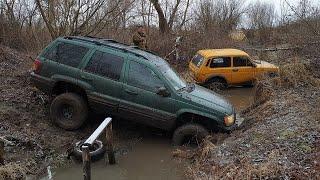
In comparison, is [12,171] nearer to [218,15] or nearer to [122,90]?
[122,90]

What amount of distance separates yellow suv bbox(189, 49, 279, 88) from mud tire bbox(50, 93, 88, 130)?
→ 24.1ft

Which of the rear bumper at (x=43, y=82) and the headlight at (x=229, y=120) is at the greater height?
the rear bumper at (x=43, y=82)

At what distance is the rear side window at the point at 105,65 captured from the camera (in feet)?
31.0

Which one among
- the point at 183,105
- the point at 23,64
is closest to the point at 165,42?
the point at 23,64

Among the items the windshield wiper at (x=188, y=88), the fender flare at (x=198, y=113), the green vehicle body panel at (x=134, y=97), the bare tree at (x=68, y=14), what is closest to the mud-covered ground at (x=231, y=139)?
the fender flare at (x=198, y=113)

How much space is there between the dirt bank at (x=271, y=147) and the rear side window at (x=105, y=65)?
2.36 m

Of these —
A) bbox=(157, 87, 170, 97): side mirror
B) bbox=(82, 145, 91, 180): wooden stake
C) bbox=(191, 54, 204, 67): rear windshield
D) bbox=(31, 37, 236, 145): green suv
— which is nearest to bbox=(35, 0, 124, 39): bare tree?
bbox=(191, 54, 204, 67): rear windshield

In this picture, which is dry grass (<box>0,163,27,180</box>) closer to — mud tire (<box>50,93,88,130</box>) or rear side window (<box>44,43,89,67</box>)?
mud tire (<box>50,93,88,130</box>)

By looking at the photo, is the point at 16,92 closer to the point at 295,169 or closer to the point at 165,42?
the point at 295,169

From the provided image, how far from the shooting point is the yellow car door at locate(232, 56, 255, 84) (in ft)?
54.3

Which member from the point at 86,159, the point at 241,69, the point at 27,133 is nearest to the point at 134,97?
the point at 27,133

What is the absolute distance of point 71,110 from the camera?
973 cm

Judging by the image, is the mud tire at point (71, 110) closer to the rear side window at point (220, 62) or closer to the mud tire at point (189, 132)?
the mud tire at point (189, 132)

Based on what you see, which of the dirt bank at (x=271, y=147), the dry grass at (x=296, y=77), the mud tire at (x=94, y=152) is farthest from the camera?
the dry grass at (x=296, y=77)
